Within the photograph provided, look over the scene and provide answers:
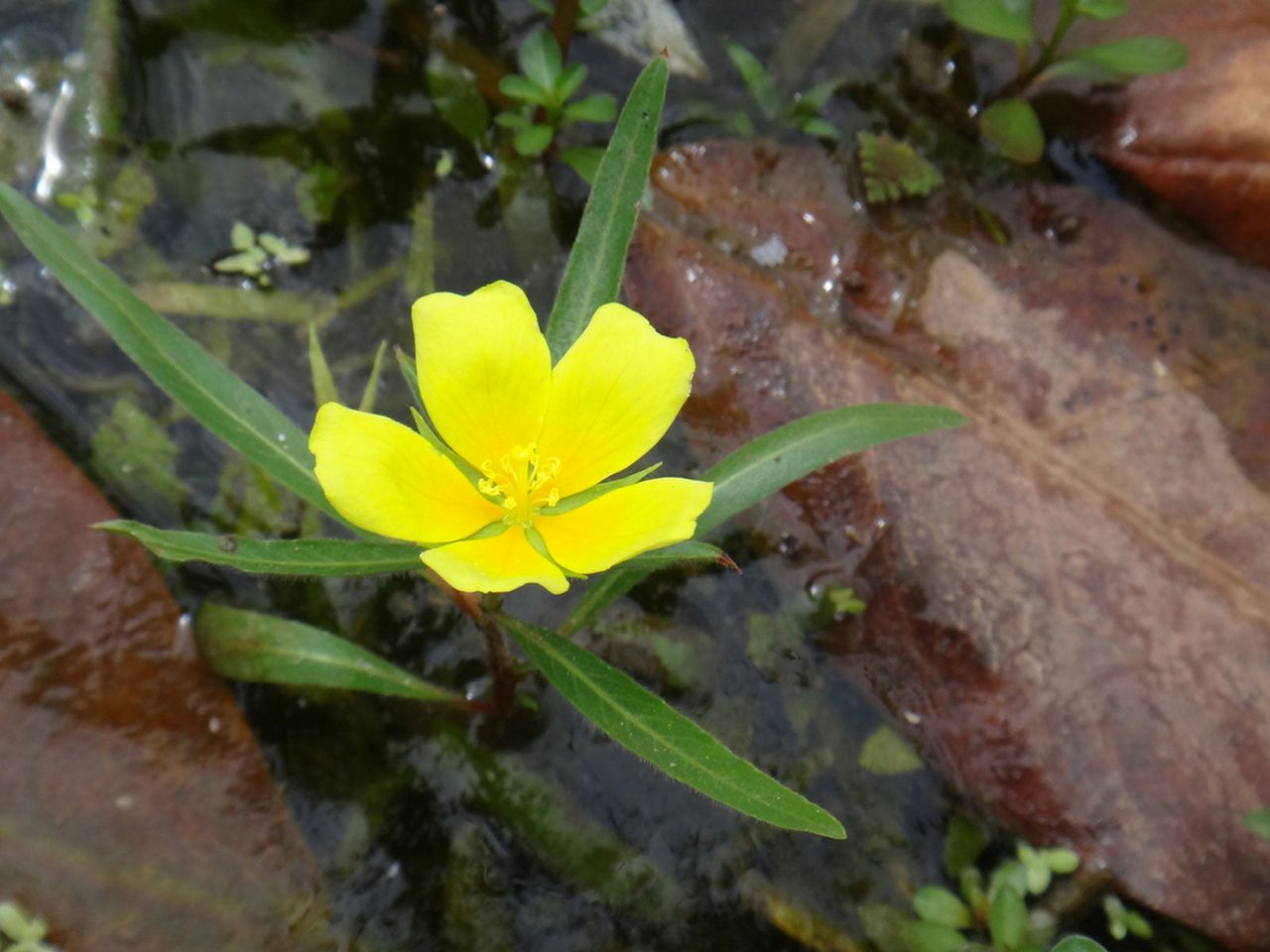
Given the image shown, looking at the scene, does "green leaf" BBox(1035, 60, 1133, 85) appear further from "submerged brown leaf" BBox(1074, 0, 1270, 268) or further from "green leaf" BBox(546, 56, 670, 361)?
"green leaf" BBox(546, 56, 670, 361)

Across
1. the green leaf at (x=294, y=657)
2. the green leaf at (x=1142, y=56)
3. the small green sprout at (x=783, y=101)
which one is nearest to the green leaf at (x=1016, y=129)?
the green leaf at (x=1142, y=56)

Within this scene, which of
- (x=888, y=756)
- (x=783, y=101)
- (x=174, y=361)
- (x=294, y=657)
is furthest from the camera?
(x=783, y=101)

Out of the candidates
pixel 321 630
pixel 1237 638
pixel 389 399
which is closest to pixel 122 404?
pixel 389 399

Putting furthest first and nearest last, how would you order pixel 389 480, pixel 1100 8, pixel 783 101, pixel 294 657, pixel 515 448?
pixel 783 101 < pixel 1100 8 < pixel 294 657 < pixel 515 448 < pixel 389 480

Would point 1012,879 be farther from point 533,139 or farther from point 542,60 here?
point 542,60

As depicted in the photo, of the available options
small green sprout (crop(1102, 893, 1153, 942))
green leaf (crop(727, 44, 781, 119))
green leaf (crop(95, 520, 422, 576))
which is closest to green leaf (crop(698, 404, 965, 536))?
green leaf (crop(95, 520, 422, 576))

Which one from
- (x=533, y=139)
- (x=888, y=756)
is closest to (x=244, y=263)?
(x=533, y=139)

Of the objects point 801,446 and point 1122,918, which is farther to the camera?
point 1122,918
